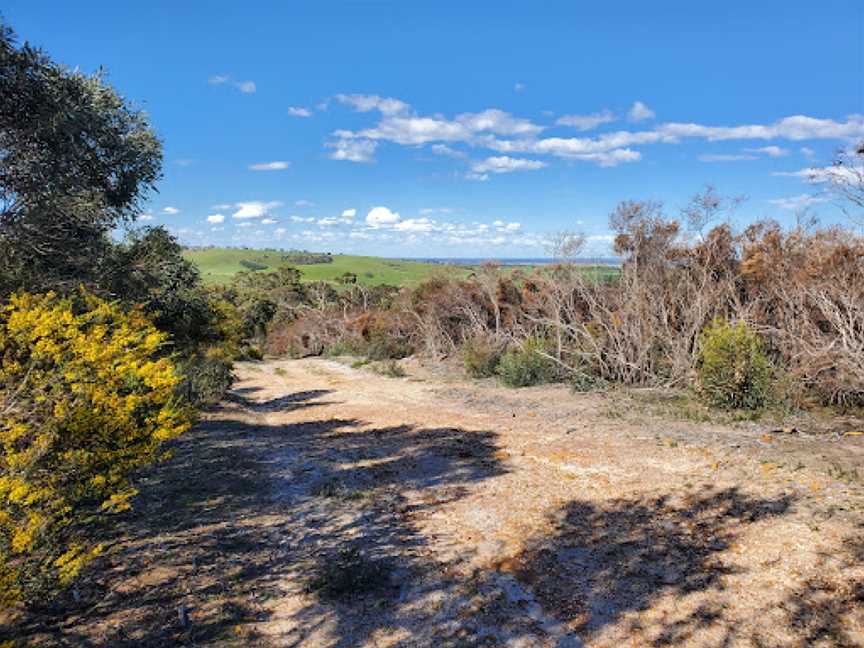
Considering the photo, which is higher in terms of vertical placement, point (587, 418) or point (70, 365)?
point (70, 365)

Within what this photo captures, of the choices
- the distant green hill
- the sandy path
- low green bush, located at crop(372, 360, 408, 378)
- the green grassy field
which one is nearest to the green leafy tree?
the sandy path

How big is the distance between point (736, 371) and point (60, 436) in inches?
446

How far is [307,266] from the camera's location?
8806 centimetres

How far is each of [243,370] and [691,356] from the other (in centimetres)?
2206

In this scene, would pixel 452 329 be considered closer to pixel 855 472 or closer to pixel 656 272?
pixel 656 272

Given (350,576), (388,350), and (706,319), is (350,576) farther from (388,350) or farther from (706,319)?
(388,350)

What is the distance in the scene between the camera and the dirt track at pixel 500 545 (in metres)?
4.32

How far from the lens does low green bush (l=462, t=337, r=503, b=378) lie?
65.3 ft

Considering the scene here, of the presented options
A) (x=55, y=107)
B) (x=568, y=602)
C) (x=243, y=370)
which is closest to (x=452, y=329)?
(x=243, y=370)

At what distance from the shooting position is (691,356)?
1361 centimetres

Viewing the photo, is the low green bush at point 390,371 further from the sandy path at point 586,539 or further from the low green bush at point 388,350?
the sandy path at point 586,539

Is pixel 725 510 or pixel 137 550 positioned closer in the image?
pixel 137 550

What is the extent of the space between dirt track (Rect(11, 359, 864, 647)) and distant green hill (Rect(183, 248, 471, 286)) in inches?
2396

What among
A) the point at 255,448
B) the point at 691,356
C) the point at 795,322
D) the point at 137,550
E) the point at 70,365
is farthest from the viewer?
the point at 691,356
